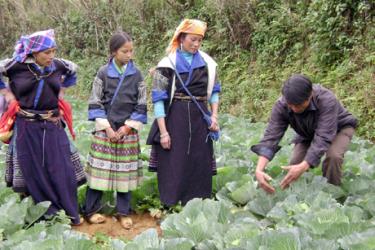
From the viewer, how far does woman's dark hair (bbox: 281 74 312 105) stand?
374 cm

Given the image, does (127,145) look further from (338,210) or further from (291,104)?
(338,210)

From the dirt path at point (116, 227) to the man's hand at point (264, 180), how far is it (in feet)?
3.04

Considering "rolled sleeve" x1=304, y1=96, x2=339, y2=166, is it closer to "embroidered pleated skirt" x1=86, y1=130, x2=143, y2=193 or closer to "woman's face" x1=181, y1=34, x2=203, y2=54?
"woman's face" x1=181, y1=34, x2=203, y2=54

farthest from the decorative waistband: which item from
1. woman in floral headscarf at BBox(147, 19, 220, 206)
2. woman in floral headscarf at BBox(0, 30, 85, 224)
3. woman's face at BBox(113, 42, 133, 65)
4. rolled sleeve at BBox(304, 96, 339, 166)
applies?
rolled sleeve at BBox(304, 96, 339, 166)

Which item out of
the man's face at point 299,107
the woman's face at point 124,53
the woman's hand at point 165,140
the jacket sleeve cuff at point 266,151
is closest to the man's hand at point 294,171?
the jacket sleeve cuff at point 266,151

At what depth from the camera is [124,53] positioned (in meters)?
4.30

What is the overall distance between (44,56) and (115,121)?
0.76m

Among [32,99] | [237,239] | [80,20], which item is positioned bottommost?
[80,20]

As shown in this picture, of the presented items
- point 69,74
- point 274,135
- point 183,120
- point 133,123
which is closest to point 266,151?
point 274,135

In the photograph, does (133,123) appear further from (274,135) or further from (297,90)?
(297,90)

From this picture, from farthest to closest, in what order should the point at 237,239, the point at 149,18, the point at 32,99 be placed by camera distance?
the point at 149,18 < the point at 32,99 < the point at 237,239

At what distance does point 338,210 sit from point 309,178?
1.00m

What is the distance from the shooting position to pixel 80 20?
21016 millimetres

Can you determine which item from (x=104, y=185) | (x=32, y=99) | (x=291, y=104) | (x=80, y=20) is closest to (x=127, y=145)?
(x=104, y=185)
